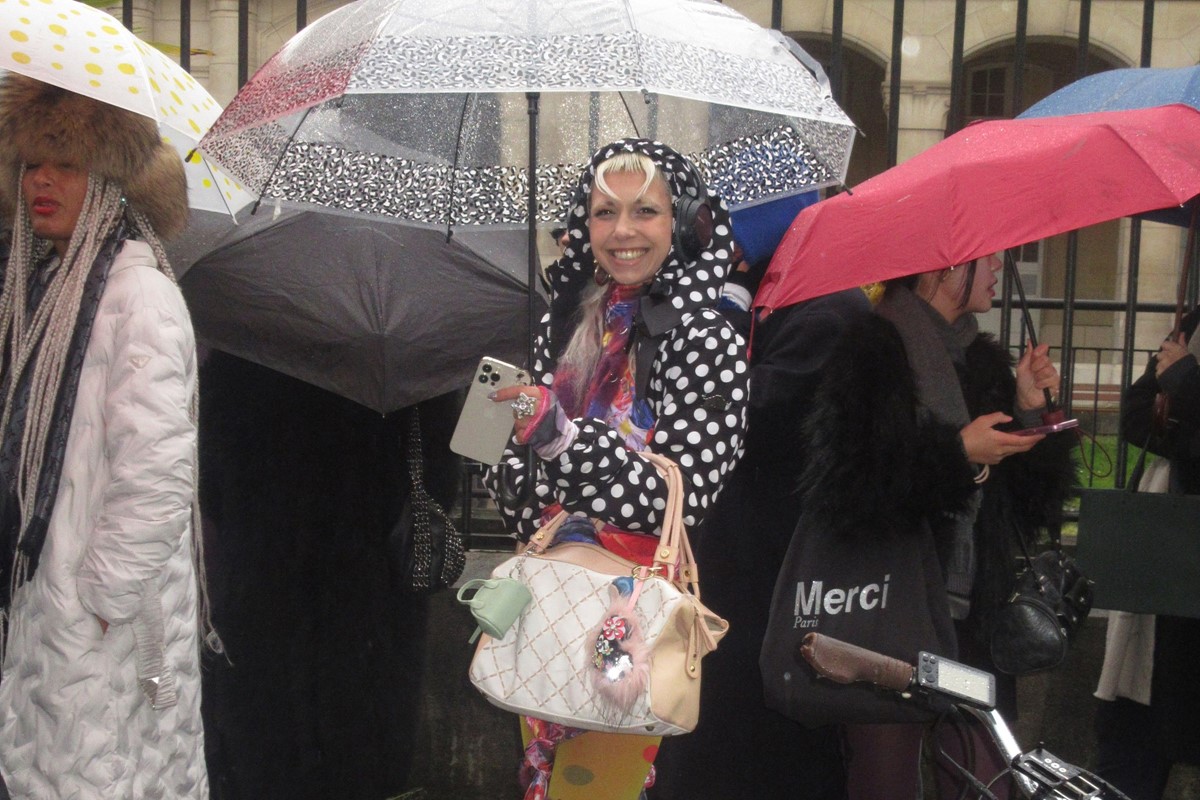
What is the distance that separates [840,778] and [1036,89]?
51.5 ft

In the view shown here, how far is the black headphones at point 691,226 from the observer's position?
3131mm

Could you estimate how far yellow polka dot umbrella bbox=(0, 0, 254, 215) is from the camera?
3.15m

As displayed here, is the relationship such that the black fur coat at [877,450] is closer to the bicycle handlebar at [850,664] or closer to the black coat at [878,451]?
the black coat at [878,451]

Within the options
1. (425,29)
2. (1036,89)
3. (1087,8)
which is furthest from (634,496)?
(1036,89)

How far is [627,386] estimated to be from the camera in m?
3.17

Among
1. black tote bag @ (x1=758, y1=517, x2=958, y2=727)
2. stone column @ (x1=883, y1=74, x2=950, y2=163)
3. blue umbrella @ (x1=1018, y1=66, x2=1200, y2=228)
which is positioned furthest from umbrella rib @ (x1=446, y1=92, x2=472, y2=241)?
stone column @ (x1=883, y1=74, x2=950, y2=163)

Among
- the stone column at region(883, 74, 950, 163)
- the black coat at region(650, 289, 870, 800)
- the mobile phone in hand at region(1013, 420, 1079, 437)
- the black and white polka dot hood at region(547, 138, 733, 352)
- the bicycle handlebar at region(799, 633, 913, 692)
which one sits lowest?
the black coat at region(650, 289, 870, 800)

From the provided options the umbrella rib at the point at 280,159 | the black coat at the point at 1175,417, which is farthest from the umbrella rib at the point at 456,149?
the black coat at the point at 1175,417

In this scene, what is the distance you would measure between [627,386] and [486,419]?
1.30 ft

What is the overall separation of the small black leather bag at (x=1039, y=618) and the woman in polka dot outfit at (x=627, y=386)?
0.79 m

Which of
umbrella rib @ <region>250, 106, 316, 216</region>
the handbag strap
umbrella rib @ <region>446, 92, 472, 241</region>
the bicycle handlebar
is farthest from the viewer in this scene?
the handbag strap

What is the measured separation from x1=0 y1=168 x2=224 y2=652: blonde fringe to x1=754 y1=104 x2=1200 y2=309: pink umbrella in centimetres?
151

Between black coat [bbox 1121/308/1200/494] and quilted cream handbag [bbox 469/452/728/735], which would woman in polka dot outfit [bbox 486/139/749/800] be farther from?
black coat [bbox 1121/308/1200/494]

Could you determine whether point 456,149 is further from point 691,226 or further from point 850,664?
point 850,664
